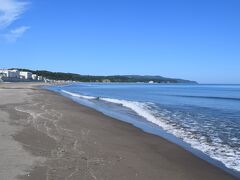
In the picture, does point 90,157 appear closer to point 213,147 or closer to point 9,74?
point 213,147

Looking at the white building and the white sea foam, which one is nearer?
the white sea foam

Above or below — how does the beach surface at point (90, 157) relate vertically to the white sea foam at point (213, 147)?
above

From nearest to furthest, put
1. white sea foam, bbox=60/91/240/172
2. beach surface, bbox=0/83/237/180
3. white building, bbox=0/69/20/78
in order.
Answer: beach surface, bbox=0/83/237/180 < white sea foam, bbox=60/91/240/172 < white building, bbox=0/69/20/78

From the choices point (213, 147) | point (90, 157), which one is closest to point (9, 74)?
point (213, 147)

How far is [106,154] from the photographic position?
1032 cm

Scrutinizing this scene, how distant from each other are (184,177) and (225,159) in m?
2.81

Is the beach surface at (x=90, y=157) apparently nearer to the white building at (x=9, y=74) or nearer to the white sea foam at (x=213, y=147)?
the white sea foam at (x=213, y=147)

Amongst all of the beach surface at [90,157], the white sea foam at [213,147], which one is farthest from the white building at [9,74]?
the beach surface at [90,157]

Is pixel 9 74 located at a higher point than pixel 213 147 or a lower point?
higher

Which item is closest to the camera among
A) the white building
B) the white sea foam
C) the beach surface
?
the beach surface

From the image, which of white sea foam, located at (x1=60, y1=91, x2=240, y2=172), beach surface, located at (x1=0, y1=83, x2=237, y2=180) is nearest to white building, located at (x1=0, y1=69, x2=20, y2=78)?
white sea foam, located at (x1=60, y1=91, x2=240, y2=172)

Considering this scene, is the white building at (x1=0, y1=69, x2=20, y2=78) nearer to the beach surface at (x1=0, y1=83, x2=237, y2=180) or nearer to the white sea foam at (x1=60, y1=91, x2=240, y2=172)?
the white sea foam at (x1=60, y1=91, x2=240, y2=172)

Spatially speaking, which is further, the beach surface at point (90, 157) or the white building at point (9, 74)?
the white building at point (9, 74)

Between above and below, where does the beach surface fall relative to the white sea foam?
above
